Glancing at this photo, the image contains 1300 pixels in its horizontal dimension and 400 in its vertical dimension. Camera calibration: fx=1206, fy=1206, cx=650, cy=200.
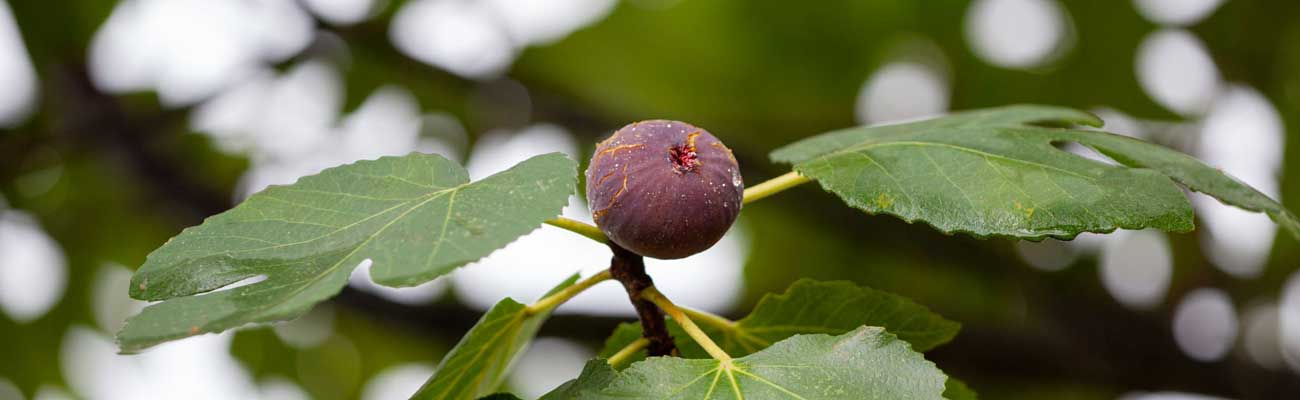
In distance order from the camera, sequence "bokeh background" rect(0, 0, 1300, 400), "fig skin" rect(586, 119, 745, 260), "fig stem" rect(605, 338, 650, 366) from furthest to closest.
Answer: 1. "bokeh background" rect(0, 0, 1300, 400)
2. "fig stem" rect(605, 338, 650, 366)
3. "fig skin" rect(586, 119, 745, 260)

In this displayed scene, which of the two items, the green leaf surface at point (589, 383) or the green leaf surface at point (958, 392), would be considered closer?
the green leaf surface at point (589, 383)

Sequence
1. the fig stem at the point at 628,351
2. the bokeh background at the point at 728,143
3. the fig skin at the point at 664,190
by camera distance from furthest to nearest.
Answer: the bokeh background at the point at 728,143 → the fig stem at the point at 628,351 → the fig skin at the point at 664,190

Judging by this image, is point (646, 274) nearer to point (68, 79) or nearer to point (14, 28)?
point (68, 79)

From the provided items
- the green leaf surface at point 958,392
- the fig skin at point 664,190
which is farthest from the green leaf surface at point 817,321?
the fig skin at point 664,190

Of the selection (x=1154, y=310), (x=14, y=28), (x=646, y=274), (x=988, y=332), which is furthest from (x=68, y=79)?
(x=1154, y=310)

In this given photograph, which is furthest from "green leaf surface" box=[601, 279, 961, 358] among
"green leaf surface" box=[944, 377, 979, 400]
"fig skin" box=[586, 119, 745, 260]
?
"fig skin" box=[586, 119, 745, 260]

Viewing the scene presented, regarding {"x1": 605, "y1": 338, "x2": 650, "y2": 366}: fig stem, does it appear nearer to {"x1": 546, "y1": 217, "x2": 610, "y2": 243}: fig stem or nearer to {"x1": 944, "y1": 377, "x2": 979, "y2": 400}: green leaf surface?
{"x1": 546, "y1": 217, "x2": 610, "y2": 243}: fig stem

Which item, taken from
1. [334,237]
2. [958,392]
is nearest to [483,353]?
[334,237]

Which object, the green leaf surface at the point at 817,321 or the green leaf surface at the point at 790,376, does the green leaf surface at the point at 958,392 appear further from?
the green leaf surface at the point at 790,376
